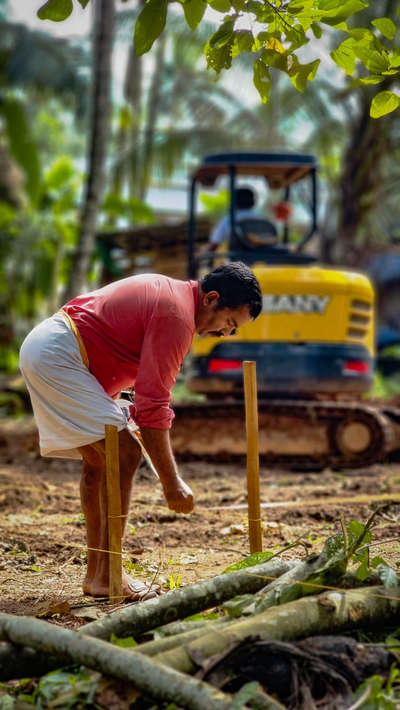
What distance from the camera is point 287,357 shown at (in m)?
8.20

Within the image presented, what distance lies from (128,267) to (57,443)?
1066cm

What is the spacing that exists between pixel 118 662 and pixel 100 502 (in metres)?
1.50

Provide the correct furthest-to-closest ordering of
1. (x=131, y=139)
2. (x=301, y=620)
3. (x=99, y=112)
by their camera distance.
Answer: (x=131, y=139) → (x=99, y=112) → (x=301, y=620)

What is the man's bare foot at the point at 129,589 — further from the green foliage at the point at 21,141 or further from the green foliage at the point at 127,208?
the green foliage at the point at 127,208

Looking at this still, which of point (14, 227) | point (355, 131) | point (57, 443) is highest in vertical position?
point (355, 131)

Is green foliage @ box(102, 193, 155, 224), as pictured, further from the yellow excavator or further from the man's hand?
the man's hand

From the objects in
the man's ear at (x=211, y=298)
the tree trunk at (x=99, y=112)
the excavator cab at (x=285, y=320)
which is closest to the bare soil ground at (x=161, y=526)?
the excavator cab at (x=285, y=320)

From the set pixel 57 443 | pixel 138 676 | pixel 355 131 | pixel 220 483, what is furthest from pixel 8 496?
pixel 355 131

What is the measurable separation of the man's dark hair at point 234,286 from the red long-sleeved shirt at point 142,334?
0.12 meters

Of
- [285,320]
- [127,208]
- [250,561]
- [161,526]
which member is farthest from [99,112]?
[250,561]

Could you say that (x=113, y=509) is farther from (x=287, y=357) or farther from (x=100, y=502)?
(x=287, y=357)

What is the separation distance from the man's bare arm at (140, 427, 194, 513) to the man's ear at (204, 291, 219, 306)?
Answer: 597 mm

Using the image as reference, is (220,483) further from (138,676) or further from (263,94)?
(138,676)

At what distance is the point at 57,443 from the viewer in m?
3.59
